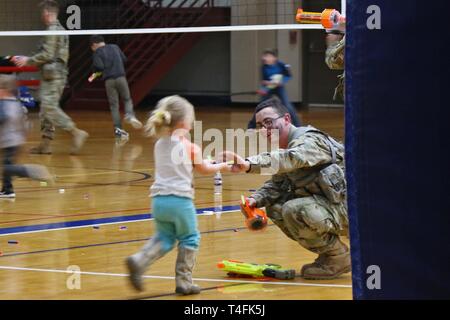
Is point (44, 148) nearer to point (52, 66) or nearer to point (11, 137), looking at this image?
point (52, 66)

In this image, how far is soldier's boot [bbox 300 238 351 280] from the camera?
23.6 feet

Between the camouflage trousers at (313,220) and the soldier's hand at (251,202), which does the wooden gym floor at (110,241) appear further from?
the soldier's hand at (251,202)

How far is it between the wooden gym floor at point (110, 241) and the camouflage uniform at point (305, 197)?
12.2 inches

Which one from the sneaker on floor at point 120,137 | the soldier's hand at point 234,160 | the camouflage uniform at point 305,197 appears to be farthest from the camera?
the sneaker on floor at point 120,137

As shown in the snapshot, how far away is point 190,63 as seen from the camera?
30.9 m

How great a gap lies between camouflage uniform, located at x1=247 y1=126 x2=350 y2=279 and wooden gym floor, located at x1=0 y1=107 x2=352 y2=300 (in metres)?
0.31

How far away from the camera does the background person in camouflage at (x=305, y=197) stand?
7.11m

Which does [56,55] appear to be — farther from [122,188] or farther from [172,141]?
[172,141]

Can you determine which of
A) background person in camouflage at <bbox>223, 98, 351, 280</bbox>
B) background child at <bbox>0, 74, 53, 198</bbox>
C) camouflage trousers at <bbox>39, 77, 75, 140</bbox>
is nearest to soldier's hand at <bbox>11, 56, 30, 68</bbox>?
camouflage trousers at <bbox>39, 77, 75, 140</bbox>

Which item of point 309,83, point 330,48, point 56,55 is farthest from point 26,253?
point 309,83

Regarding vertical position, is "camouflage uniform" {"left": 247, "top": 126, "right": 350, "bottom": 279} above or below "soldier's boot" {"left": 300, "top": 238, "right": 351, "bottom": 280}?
above

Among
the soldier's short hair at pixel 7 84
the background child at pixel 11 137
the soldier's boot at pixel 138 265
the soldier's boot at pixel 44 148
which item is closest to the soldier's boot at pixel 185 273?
the soldier's boot at pixel 138 265

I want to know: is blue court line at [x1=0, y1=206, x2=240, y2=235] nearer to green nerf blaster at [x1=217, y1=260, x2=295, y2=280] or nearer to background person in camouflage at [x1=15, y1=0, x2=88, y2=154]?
green nerf blaster at [x1=217, y1=260, x2=295, y2=280]

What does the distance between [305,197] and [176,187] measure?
1102mm
